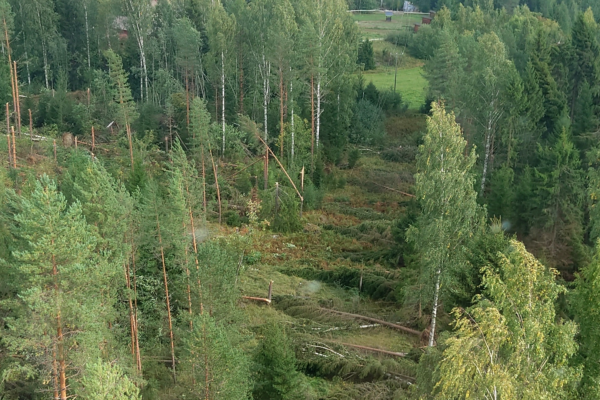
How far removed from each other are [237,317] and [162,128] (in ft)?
100

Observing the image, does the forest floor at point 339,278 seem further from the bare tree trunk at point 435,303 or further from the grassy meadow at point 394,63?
the grassy meadow at point 394,63

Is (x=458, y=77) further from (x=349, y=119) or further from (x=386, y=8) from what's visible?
(x=386, y=8)

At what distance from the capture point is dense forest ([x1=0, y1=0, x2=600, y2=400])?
548 inches

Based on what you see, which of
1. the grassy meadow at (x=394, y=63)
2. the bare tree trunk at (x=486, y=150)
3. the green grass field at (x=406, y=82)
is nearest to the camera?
the bare tree trunk at (x=486, y=150)

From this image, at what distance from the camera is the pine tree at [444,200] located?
1977 centimetres

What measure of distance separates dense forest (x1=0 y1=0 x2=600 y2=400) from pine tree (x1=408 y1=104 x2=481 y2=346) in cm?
8

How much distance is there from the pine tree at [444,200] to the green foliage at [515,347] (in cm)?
792

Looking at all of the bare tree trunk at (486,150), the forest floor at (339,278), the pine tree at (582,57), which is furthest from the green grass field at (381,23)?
the bare tree trunk at (486,150)

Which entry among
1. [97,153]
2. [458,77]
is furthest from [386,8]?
[97,153]

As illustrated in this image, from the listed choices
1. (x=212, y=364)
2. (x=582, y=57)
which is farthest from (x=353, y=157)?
(x=212, y=364)

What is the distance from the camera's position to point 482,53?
3825cm

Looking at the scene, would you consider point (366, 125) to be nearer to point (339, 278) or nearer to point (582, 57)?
point (582, 57)

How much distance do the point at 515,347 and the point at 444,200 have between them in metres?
9.62

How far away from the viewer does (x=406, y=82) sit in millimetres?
67312
